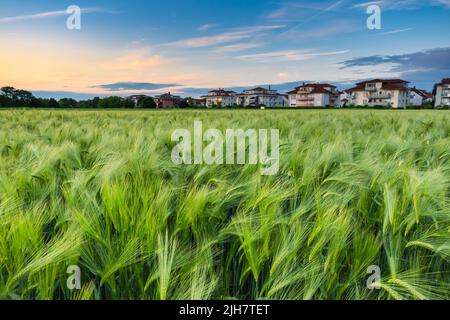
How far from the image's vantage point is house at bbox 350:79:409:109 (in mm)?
71713

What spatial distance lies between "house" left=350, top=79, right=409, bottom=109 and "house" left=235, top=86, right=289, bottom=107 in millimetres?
19750

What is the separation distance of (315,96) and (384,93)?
590 inches

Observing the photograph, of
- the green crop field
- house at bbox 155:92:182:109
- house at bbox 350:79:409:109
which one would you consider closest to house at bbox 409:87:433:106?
house at bbox 350:79:409:109

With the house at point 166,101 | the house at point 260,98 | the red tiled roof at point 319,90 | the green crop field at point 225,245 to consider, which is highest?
the red tiled roof at point 319,90

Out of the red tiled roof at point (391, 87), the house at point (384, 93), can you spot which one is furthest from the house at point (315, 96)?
the red tiled roof at point (391, 87)

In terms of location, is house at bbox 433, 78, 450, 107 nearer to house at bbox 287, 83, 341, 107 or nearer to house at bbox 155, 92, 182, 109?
house at bbox 287, 83, 341, 107

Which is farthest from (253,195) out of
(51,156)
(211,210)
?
(51,156)

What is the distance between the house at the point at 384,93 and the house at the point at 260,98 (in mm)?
19750

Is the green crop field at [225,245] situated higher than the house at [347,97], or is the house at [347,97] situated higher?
the house at [347,97]

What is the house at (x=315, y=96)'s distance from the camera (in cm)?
7600

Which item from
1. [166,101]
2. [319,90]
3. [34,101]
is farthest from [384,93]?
[34,101]

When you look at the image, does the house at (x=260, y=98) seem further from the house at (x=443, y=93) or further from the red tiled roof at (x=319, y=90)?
the house at (x=443, y=93)

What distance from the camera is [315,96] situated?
76000 millimetres
